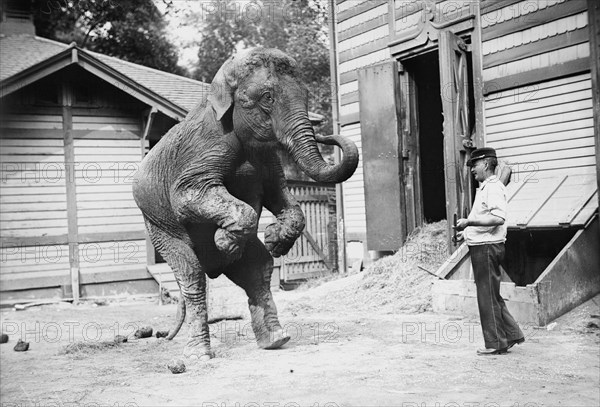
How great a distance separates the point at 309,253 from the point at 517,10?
7.48 meters

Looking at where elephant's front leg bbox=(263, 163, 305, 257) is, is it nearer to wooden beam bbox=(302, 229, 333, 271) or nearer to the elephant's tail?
the elephant's tail

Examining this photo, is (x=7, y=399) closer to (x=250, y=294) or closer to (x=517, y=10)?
(x=250, y=294)

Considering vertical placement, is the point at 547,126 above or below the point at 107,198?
above

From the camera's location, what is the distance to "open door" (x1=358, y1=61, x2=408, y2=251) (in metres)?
10.7

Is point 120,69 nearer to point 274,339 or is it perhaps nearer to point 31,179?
point 31,179

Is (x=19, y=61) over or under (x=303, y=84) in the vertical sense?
over

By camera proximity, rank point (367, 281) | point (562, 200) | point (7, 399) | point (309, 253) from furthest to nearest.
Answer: point (309, 253) < point (367, 281) < point (562, 200) < point (7, 399)

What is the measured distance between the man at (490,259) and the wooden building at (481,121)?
55.5 inches

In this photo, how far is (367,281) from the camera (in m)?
9.84

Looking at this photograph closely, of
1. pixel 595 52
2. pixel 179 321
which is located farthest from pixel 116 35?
pixel 595 52

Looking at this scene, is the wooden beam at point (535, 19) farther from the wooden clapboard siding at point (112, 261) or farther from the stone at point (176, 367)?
the wooden clapboard siding at point (112, 261)

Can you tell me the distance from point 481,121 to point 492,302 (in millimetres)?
4739

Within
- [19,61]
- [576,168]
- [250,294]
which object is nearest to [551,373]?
[250,294]

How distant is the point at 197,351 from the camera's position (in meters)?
5.38
